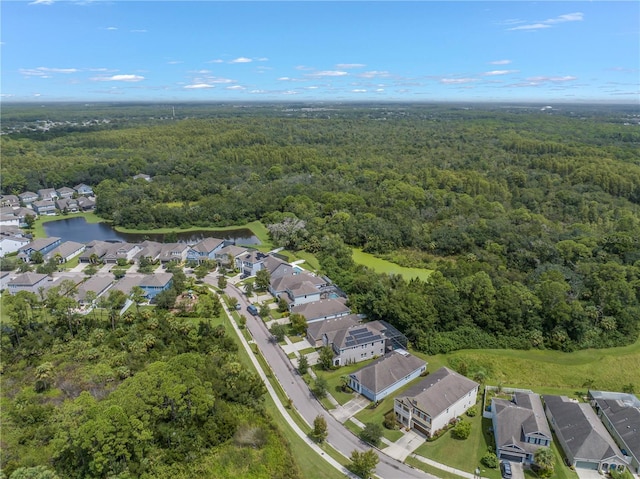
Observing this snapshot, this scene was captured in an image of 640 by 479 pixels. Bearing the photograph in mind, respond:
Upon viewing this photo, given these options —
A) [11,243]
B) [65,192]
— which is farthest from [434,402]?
[65,192]

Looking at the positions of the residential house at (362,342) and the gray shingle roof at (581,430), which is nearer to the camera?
the gray shingle roof at (581,430)

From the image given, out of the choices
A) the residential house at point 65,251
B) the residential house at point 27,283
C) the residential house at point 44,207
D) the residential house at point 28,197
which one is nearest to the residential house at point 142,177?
the residential house at point 44,207

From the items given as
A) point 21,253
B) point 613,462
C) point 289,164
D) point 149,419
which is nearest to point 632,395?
point 613,462

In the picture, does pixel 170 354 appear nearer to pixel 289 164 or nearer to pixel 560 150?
pixel 289 164

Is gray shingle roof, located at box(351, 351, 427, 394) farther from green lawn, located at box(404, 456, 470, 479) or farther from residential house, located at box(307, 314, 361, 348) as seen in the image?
green lawn, located at box(404, 456, 470, 479)

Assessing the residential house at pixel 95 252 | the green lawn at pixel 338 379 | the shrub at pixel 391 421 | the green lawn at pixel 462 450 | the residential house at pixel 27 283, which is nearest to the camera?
the green lawn at pixel 462 450

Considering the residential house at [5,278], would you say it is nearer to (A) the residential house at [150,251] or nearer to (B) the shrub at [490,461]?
(A) the residential house at [150,251]

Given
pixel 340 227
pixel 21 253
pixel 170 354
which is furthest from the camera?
pixel 340 227
